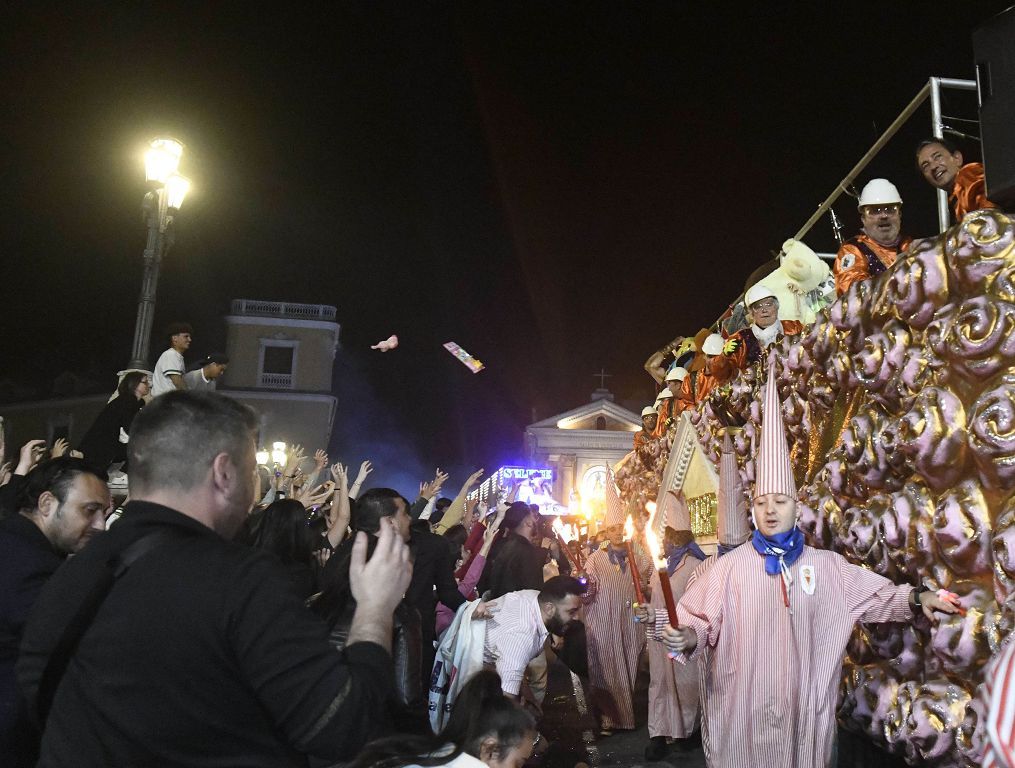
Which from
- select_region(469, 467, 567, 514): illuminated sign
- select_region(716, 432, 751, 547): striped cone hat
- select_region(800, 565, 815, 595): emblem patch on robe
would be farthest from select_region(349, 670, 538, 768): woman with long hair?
select_region(469, 467, 567, 514): illuminated sign

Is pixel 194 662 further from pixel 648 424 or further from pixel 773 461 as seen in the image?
pixel 648 424

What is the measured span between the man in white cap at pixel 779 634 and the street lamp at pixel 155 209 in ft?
19.1

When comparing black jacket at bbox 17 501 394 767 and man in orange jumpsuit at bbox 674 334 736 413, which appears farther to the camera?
man in orange jumpsuit at bbox 674 334 736 413

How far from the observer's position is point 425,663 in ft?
21.7

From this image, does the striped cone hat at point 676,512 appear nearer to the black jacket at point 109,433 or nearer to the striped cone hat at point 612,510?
the striped cone hat at point 612,510

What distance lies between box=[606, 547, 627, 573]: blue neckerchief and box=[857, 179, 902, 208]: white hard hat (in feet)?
15.6

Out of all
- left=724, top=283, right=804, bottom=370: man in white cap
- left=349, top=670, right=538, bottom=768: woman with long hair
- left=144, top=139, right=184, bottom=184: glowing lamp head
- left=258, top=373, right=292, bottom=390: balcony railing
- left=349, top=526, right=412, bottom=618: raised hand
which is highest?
left=258, top=373, right=292, bottom=390: balcony railing

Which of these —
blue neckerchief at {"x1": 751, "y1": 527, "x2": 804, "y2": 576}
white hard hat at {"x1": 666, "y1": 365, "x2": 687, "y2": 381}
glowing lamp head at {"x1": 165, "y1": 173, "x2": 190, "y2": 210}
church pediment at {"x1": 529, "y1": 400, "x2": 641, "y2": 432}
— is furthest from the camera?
church pediment at {"x1": 529, "y1": 400, "x2": 641, "y2": 432}

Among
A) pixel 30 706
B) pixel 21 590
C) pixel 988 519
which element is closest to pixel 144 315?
pixel 21 590

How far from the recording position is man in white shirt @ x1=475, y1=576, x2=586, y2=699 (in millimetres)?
5270

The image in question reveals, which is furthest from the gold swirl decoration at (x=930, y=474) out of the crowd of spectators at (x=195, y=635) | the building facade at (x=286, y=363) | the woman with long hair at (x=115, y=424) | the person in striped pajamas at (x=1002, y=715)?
the building facade at (x=286, y=363)

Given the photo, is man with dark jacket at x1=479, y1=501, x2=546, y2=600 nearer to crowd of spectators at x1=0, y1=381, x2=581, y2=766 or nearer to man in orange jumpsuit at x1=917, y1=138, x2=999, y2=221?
man in orange jumpsuit at x1=917, y1=138, x2=999, y2=221

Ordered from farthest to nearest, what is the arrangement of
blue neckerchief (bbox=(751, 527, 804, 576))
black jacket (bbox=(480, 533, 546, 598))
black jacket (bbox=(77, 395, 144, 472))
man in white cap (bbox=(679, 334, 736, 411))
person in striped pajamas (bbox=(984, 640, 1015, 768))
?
man in white cap (bbox=(679, 334, 736, 411))
black jacket (bbox=(480, 533, 546, 598))
black jacket (bbox=(77, 395, 144, 472))
blue neckerchief (bbox=(751, 527, 804, 576))
person in striped pajamas (bbox=(984, 640, 1015, 768))

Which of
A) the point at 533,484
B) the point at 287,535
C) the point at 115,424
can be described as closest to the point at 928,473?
the point at 287,535
